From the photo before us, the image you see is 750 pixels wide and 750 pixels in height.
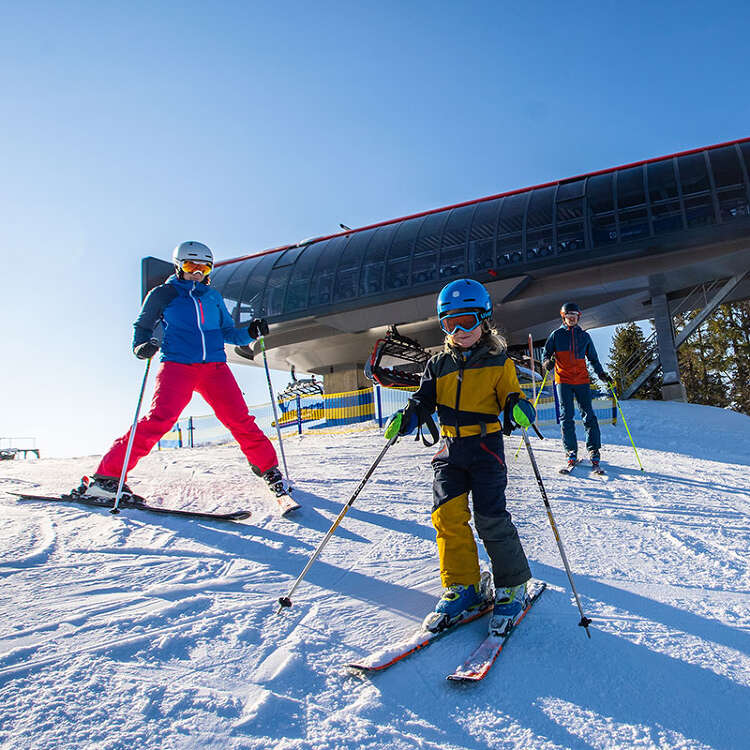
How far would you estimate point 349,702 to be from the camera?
1.55 meters

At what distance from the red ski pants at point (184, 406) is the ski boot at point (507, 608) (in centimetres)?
242

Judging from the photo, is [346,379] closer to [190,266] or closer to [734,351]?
[734,351]

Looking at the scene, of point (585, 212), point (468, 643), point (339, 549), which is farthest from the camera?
point (585, 212)

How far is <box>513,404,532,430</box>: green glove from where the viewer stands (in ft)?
7.11

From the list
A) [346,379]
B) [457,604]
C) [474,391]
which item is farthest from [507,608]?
[346,379]

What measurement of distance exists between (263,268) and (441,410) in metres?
24.7

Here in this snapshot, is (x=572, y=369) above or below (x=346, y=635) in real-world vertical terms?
above

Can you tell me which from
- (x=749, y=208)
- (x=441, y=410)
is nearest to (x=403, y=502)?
(x=441, y=410)

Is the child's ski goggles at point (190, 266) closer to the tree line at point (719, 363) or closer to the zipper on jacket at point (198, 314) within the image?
the zipper on jacket at point (198, 314)

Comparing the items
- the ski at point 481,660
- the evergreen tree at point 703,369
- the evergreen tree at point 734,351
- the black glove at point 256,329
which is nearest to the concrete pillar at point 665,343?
the evergreen tree at point 703,369

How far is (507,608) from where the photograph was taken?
205 centimetres

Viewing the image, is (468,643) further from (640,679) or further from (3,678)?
(3,678)

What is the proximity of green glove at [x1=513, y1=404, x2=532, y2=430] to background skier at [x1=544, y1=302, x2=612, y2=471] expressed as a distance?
359 centimetres

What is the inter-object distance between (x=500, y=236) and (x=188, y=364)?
1803 centimetres
